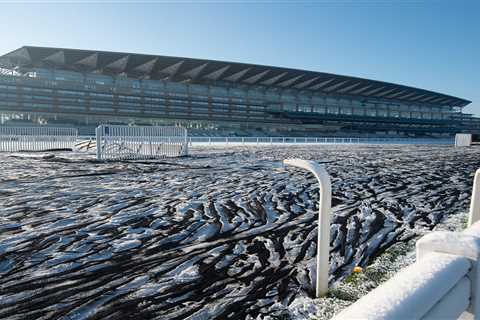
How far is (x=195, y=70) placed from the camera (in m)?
76.9

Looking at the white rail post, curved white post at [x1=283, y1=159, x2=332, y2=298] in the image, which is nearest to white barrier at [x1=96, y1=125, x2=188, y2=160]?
the white rail post

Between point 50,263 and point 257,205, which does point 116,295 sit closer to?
point 50,263

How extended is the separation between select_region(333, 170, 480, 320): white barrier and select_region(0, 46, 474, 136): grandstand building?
218 feet

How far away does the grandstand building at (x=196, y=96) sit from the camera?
64875 millimetres

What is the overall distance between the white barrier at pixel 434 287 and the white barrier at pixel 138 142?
16.7 m

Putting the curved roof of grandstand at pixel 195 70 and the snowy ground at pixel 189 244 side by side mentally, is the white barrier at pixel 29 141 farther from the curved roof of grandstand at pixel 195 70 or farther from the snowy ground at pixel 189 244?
the curved roof of grandstand at pixel 195 70

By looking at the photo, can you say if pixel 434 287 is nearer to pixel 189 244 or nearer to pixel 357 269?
pixel 357 269

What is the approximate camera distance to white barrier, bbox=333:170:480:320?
1325mm

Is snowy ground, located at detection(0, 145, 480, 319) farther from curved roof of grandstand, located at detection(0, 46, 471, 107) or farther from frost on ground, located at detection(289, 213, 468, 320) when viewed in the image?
curved roof of grandstand, located at detection(0, 46, 471, 107)

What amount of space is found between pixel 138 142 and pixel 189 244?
14.9 meters

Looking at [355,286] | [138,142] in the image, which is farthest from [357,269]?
[138,142]

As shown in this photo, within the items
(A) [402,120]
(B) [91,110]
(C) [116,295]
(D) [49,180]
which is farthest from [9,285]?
(A) [402,120]

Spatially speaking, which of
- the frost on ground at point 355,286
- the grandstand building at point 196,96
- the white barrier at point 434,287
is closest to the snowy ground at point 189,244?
the frost on ground at point 355,286

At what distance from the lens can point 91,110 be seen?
68.1m
